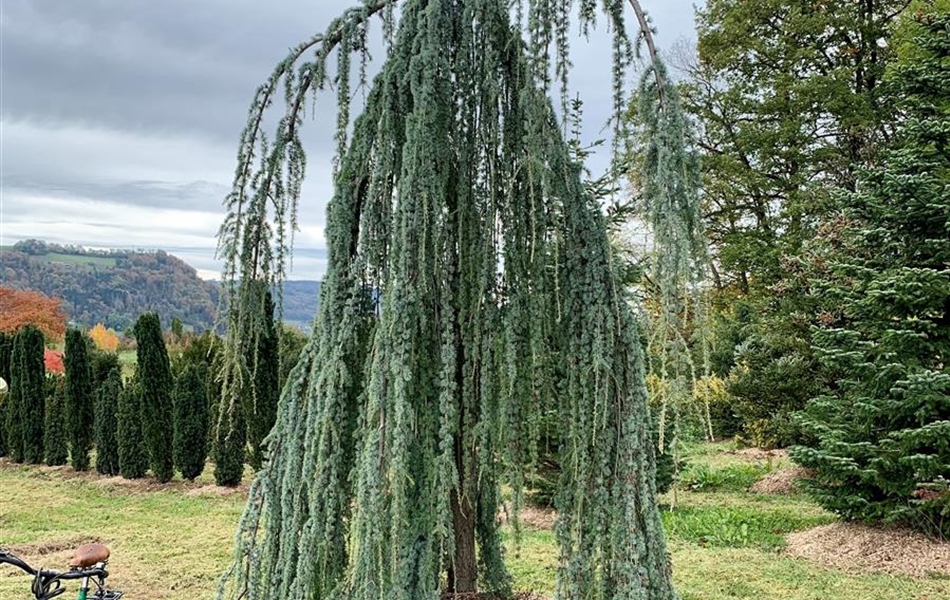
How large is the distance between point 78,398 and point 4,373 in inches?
123

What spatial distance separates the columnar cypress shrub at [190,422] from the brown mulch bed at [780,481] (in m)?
6.74

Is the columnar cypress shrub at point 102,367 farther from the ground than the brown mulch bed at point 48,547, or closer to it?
farther from the ground

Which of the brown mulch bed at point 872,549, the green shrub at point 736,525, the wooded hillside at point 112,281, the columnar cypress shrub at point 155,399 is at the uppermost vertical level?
the wooded hillside at point 112,281

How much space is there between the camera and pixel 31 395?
36.6ft

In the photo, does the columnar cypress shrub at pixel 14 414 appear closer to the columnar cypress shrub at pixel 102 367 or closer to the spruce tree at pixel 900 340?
the columnar cypress shrub at pixel 102 367

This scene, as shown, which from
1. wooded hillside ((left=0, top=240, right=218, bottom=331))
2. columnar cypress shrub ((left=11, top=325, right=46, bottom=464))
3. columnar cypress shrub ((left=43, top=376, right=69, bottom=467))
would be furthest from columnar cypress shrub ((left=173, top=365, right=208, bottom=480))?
wooded hillside ((left=0, top=240, right=218, bottom=331))

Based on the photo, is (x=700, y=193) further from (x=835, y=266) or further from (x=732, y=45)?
(x=732, y=45)

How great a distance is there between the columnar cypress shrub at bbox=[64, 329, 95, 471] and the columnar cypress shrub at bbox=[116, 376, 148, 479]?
1.16 m

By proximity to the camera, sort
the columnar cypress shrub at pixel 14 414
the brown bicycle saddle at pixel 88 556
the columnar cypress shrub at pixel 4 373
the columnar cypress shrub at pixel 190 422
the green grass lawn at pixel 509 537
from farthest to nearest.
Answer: the columnar cypress shrub at pixel 4 373
the columnar cypress shrub at pixel 14 414
the columnar cypress shrub at pixel 190 422
the green grass lawn at pixel 509 537
the brown bicycle saddle at pixel 88 556

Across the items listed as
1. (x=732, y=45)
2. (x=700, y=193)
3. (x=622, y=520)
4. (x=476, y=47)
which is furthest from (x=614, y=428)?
(x=732, y=45)

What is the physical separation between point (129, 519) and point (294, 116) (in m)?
6.02

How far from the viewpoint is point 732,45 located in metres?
14.2

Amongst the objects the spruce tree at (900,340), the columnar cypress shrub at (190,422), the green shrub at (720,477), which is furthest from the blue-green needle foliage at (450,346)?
the columnar cypress shrub at (190,422)

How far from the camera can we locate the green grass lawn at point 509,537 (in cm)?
449
